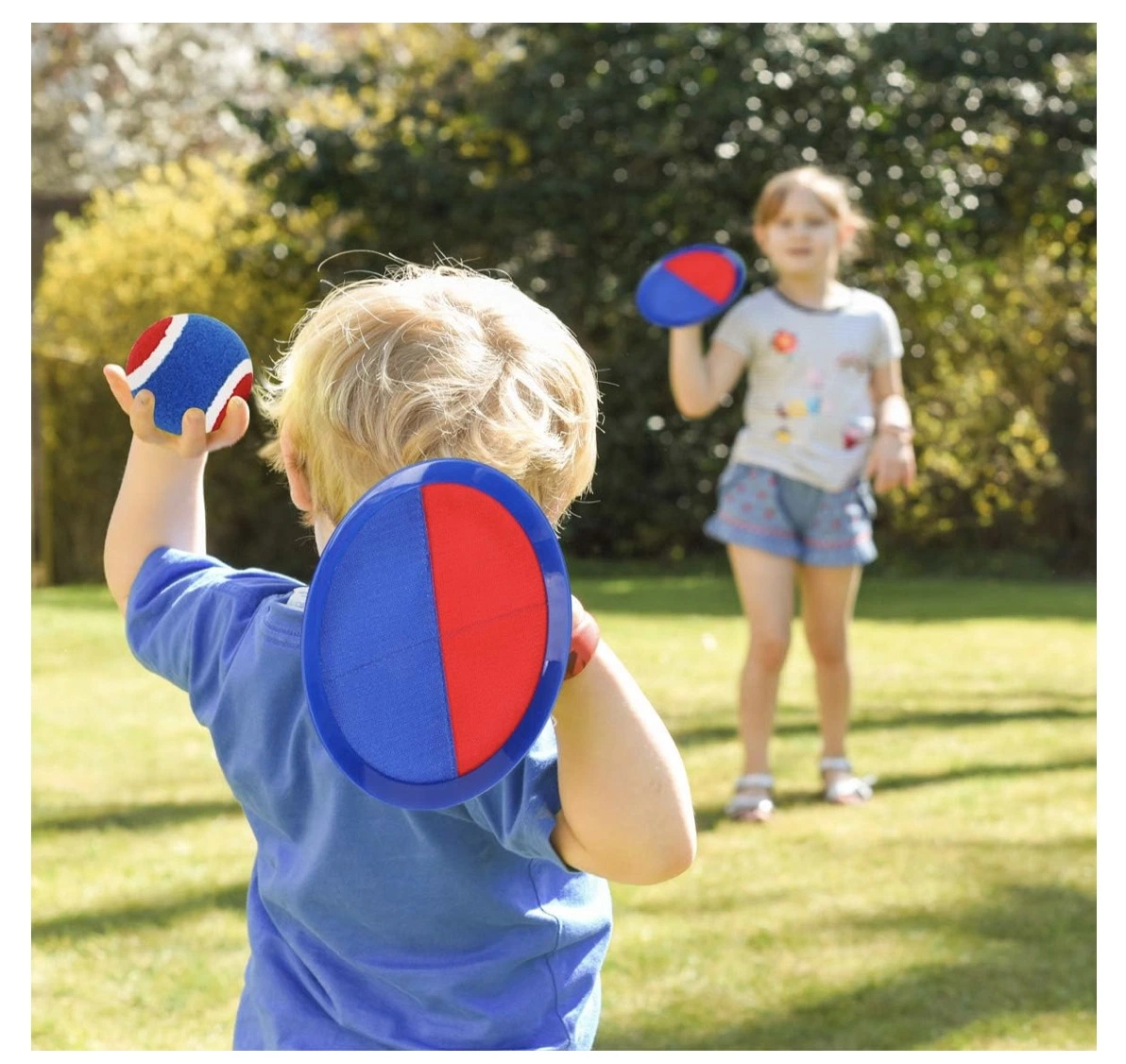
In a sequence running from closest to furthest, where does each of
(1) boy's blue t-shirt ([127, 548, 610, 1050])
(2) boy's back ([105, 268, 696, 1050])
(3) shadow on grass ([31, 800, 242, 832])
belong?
(2) boy's back ([105, 268, 696, 1050]) < (1) boy's blue t-shirt ([127, 548, 610, 1050]) < (3) shadow on grass ([31, 800, 242, 832])

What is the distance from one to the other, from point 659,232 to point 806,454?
7166 mm

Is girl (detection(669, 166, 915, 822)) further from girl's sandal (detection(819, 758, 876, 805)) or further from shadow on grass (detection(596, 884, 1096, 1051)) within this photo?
shadow on grass (detection(596, 884, 1096, 1051))

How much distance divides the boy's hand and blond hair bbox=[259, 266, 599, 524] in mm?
217

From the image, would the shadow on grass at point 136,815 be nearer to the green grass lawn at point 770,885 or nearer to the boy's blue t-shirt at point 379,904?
the green grass lawn at point 770,885

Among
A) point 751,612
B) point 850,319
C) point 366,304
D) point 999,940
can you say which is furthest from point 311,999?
point 850,319

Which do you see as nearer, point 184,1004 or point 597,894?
point 597,894

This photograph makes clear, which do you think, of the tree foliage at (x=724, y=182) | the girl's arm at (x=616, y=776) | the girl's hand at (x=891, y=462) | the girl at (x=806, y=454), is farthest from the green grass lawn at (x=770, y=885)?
the tree foliage at (x=724, y=182)

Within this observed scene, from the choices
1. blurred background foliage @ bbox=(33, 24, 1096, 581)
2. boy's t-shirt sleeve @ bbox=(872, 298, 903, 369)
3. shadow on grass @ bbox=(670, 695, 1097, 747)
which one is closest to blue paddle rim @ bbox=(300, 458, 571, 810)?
boy's t-shirt sleeve @ bbox=(872, 298, 903, 369)

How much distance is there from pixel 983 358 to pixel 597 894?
11.2m

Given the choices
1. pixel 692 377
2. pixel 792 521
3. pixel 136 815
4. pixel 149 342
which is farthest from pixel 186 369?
pixel 792 521

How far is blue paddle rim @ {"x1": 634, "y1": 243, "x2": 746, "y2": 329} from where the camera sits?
145 inches

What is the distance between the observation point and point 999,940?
2.99 meters

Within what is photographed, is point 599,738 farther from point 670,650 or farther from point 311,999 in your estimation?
point 670,650

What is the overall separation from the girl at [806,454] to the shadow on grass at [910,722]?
0.73 m
